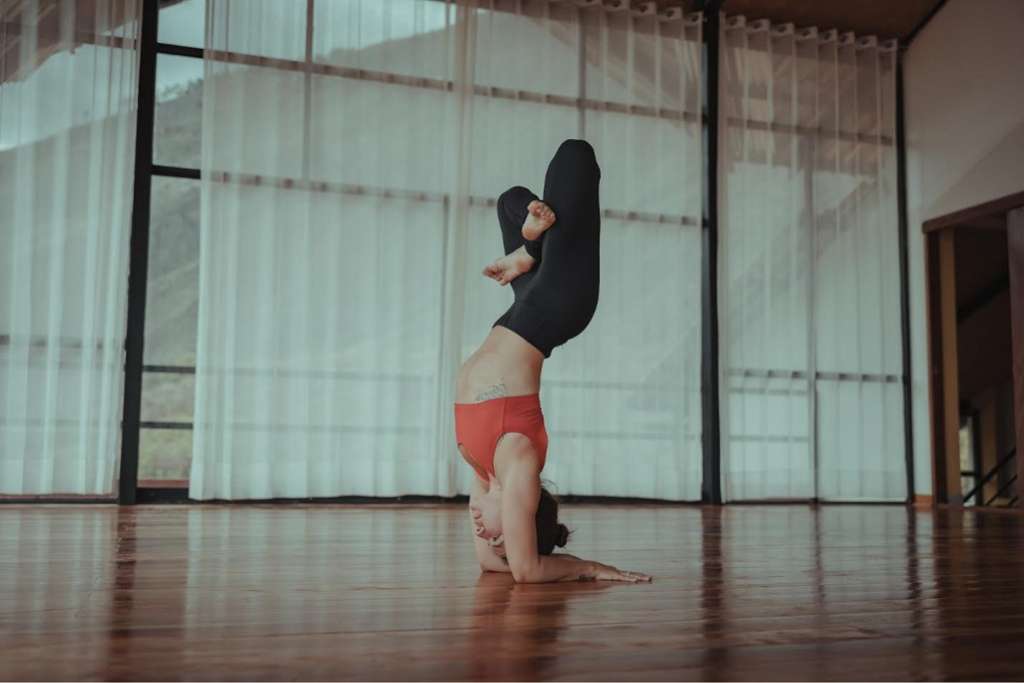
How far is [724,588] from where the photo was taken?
7.30ft

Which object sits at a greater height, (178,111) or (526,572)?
(178,111)

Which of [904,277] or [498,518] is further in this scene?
[904,277]

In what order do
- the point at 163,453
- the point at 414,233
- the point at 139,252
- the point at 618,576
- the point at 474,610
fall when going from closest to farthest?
the point at 474,610, the point at 618,576, the point at 139,252, the point at 163,453, the point at 414,233

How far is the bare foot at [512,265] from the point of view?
2.32 meters

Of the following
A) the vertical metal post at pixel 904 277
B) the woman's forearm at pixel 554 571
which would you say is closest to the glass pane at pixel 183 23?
the woman's forearm at pixel 554 571

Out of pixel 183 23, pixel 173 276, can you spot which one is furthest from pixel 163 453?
pixel 183 23

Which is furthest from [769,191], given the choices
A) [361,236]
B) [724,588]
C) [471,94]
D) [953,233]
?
[724,588]

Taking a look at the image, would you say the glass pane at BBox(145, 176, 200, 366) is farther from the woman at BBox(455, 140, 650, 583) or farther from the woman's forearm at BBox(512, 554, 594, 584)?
the woman's forearm at BBox(512, 554, 594, 584)

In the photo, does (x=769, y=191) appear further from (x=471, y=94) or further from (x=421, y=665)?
(x=421, y=665)

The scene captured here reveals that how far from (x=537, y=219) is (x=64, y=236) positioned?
4.12 metres

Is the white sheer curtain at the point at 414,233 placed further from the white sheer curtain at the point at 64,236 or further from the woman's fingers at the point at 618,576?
the woman's fingers at the point at 618,576

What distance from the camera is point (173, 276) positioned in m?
5.88

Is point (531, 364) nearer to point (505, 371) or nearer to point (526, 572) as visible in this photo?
point (505, 371)

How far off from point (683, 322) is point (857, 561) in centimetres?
393
